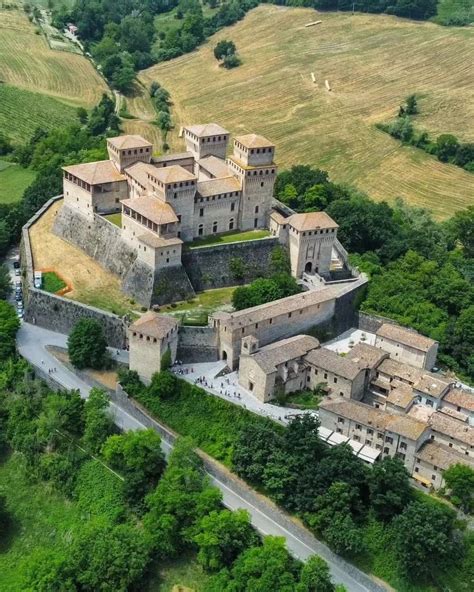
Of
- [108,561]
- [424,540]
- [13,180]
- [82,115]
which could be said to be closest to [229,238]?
[108,561]

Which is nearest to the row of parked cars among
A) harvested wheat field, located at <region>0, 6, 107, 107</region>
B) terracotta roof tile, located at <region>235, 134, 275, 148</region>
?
terracotta roof tile, located at <region>235, 134, 275, 148</region>

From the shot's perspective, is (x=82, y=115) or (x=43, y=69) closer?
(x=82, y=115)

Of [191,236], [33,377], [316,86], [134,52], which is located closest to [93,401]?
[33,377]

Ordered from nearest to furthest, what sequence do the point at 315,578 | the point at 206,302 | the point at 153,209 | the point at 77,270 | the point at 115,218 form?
the point at 315,578, the point at 153,209, the point at 206,302, the point at 77,270, the point at 115,218

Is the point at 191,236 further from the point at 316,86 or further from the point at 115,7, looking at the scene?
the point at 115,7

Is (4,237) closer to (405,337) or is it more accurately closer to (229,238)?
(229,238)

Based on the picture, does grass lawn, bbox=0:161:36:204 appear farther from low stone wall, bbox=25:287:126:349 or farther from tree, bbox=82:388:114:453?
tree, bbox=82:388:114:453
